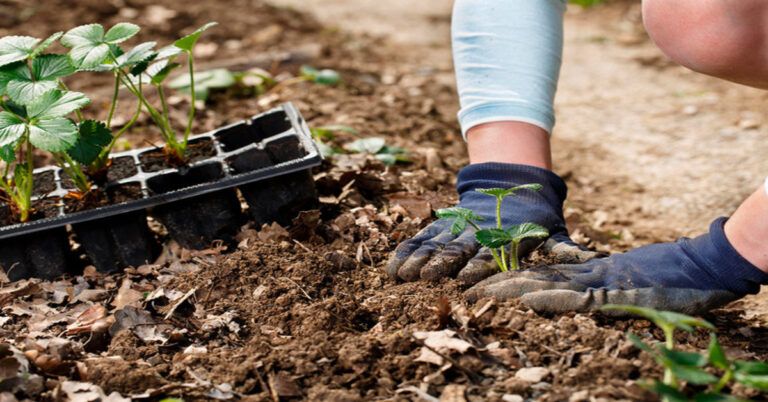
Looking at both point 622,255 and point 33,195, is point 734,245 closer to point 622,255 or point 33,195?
point 622,255

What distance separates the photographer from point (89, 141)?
1.84 m

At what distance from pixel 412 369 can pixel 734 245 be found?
70 cm

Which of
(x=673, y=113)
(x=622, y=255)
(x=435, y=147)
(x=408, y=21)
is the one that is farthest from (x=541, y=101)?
(x=408, y=21)

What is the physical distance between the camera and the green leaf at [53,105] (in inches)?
68.7

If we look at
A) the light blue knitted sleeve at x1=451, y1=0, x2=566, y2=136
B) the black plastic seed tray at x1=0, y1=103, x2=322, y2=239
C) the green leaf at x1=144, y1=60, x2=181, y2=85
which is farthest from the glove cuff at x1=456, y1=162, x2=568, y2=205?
the green leaf at x1=144, y1=60, x2=181, y2=85

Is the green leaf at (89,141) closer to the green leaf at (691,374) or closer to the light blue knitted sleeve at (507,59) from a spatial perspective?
the light blue knitted sleeve at (507,59)

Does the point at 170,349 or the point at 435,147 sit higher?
the point at 435,147

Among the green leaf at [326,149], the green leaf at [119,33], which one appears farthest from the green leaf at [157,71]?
the green leaf at [326,149]

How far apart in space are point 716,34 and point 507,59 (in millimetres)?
605

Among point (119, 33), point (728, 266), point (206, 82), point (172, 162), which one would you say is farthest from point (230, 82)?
point (728, 266)

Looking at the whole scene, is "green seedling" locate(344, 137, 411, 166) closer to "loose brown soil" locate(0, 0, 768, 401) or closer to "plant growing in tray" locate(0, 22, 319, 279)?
"loose brown soil" locate(0, 0, 768, 401)

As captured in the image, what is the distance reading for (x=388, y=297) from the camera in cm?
173

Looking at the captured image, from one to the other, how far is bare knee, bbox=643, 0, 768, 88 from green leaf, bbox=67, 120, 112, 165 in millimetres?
1202

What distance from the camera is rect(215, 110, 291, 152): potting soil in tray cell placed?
228 cm
